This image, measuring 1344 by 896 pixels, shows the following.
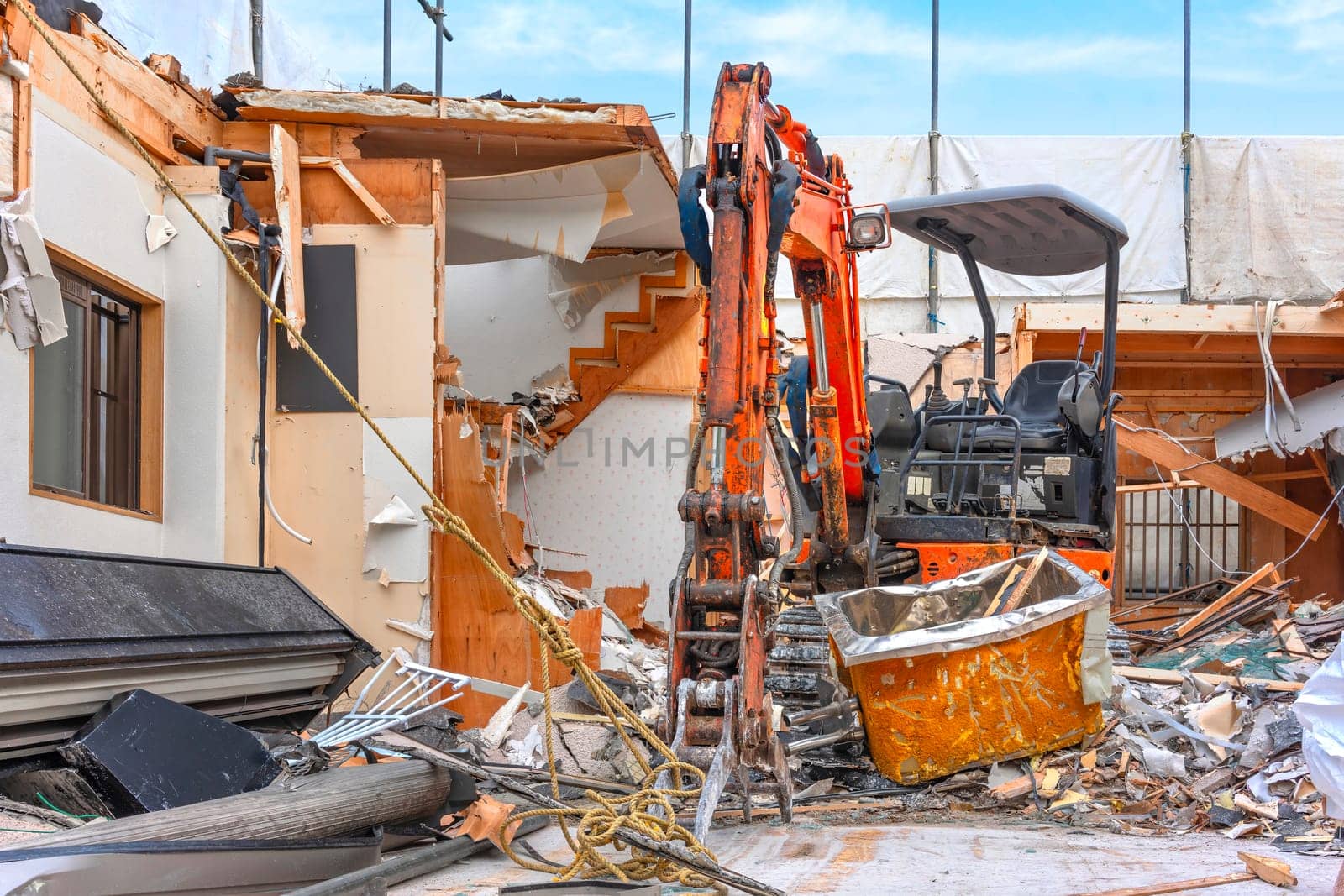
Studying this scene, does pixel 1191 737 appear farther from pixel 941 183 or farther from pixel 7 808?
pixel 941 183

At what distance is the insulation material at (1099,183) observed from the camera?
57.6 feet

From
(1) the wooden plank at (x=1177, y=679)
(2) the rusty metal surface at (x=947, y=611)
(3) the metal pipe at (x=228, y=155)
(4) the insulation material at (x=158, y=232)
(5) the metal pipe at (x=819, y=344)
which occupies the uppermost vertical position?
(3) the metal pipe at (x=228, y=155)

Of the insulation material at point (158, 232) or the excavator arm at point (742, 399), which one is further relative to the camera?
the insulation material at point (158, 232)

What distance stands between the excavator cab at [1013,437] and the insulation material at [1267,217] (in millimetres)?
9982

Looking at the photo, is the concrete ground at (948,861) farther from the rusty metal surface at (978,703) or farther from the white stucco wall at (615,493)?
the white stucco wall at (615,493)

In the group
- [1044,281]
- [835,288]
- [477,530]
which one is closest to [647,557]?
[477,530]

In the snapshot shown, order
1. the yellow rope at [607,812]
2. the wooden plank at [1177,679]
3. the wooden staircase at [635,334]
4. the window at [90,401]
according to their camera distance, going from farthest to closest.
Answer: the wooden staircase at [635,334]
the wooden plank at [1177,679]
the window at [90,401]
the yellow rope at [607,812]

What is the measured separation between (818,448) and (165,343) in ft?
12.5

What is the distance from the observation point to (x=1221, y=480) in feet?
43.1

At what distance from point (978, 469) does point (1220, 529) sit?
875 centimetres

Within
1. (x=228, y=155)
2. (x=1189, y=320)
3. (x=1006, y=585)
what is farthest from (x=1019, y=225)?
(x=1189, y=320)

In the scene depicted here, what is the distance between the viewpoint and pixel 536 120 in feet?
27.4

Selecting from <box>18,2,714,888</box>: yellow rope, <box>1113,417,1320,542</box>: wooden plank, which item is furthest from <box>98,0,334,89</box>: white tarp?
<box>1113,417,1320,542</box>: wooden plank

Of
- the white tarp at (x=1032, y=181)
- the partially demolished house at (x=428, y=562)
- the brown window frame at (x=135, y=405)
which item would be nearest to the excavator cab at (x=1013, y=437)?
the partially demolished house at (x=428, y=562)
